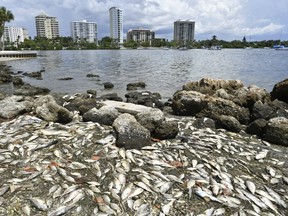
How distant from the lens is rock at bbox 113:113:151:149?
6.08 m

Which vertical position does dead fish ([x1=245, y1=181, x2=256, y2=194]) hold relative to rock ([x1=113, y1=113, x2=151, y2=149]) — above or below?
below

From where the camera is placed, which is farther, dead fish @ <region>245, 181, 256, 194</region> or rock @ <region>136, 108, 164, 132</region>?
rock @ <region>136, 108, 164, 132</region>

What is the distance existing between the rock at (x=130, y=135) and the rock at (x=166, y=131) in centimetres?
68

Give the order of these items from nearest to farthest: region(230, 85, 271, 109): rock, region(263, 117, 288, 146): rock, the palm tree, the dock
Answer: region(263, 117, 288, 146): rock → region(230, 85, 271, 109): rock → the dock → the palm tree

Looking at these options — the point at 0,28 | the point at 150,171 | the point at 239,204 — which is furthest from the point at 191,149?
the point at 0,28

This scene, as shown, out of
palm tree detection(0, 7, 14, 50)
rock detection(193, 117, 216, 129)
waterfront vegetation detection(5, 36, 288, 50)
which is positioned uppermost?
palm tree detection(0, 7, 14, 50)

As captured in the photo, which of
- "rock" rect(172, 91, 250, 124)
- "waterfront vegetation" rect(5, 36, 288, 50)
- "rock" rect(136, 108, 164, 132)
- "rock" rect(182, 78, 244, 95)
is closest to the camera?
"rock" rect(136, 108, 164, 132)

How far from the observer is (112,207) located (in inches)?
159

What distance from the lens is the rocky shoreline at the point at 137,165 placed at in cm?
418

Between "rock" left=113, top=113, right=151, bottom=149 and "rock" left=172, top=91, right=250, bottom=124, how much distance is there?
3.96 m

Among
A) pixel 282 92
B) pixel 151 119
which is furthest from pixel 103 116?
pixel 282 92

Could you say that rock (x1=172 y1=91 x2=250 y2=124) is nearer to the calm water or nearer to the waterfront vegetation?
the calm water

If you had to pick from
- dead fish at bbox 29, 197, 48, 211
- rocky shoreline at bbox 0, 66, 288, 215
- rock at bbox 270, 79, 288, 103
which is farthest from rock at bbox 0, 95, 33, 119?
rock at bbox 270, 79, 288, 103

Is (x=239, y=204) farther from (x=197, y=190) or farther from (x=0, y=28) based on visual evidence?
(x=0, y=28)
